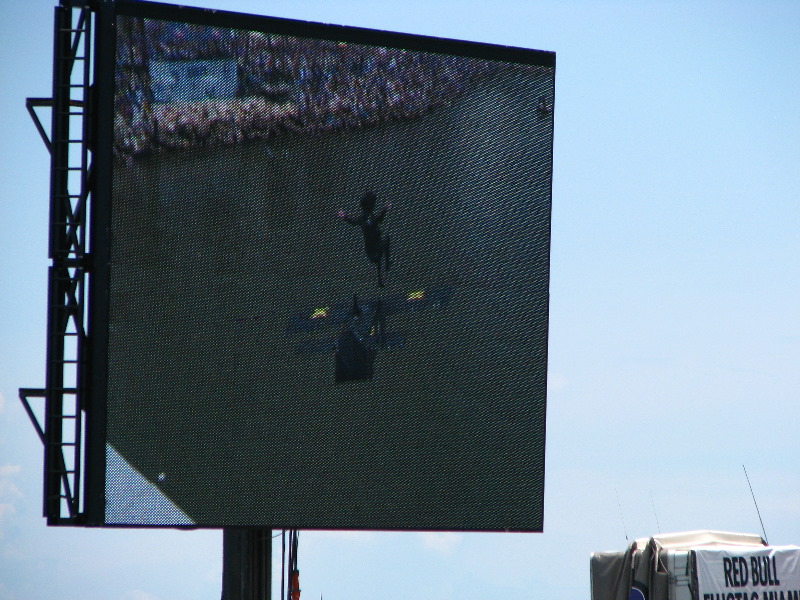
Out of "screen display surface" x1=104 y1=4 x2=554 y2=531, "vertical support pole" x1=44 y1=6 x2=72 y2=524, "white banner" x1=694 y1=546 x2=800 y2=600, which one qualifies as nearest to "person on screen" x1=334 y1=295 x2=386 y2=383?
"screen display surface" x1=104 y1=4 x2=554 y2=531

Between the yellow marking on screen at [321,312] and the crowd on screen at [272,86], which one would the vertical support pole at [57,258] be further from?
the yellow marking on screen at [321,312]

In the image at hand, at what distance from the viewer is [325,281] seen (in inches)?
295

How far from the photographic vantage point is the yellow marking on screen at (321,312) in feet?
24.5

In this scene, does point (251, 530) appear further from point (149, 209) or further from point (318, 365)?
point (149, 209)

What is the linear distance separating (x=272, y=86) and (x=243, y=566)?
2921 millimetres

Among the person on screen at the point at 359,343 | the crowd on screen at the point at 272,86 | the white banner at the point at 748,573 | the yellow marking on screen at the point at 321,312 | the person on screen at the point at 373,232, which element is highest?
the crowd on screen at the point at 272,86

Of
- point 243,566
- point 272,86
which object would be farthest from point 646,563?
point 272,86

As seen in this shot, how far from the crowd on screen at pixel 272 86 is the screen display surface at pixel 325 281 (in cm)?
1

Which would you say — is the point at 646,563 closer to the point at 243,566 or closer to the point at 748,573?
the point at 748,573

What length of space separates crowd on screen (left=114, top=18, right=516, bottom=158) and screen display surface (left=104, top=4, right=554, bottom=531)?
0.01m

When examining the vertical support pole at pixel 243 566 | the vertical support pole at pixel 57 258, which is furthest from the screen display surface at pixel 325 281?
the vertical support pole at pixel 243 566

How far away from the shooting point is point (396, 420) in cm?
754

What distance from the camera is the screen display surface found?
7180 millimetres

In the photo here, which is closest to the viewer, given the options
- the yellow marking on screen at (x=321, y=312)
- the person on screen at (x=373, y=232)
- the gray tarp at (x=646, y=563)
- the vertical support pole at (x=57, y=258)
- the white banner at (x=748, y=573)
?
the vertical support pole at (x=57, y=258)
